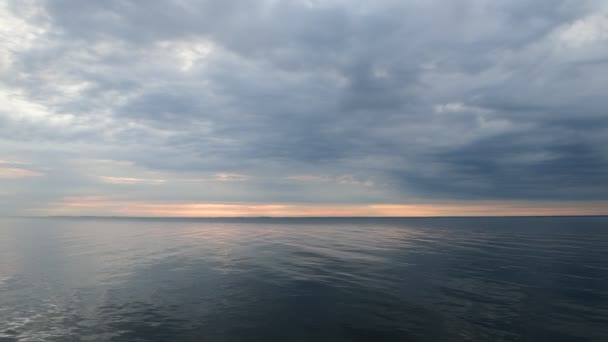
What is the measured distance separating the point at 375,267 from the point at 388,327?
20.5 m

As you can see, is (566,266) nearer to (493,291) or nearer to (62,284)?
(493,291)

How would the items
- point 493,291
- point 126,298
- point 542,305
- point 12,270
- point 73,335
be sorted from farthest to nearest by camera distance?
point 12,270, point 493,291, point 126,298, point 542,305, point 73,335

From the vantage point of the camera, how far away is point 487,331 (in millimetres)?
18531

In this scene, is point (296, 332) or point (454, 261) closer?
point (296, 332)

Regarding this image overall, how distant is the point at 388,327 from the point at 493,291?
1440 centimetres

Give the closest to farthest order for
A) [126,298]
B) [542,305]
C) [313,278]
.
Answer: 1. [542,305]
2. [126,298]
3. [313,278]


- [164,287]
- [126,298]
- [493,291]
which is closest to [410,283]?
[493,291]

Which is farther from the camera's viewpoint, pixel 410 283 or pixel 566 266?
pixel 566 266

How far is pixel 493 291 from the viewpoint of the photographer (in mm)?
27609

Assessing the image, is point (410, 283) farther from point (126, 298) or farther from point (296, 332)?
point (126, 298)

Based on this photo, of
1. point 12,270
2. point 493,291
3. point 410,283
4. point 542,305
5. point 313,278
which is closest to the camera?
point 542,305

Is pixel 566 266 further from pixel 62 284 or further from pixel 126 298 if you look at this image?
pixel 62 284

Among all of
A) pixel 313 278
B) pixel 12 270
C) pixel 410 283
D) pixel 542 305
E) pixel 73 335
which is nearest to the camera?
pixel 73 335

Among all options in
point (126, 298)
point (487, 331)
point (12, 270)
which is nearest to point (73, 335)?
point (126, 298)
